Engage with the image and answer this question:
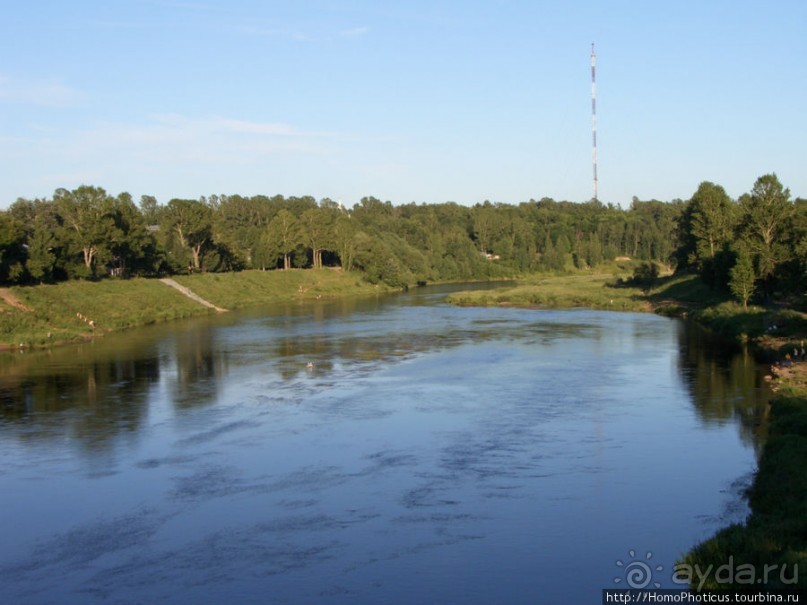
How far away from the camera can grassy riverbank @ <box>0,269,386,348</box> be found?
44.7 m

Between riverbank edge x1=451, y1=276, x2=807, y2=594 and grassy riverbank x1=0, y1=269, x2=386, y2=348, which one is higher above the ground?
grassy riverbank x1=0, y1=269, x2=386, y2=348

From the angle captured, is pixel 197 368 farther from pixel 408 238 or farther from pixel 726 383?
pixel 408 238

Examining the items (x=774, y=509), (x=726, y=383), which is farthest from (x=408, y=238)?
(x=774, y=509)

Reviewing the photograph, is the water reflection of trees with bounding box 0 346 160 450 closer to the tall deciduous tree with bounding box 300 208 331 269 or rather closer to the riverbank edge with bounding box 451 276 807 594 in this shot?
the riverbank edge with bounding box 451 276 807 594

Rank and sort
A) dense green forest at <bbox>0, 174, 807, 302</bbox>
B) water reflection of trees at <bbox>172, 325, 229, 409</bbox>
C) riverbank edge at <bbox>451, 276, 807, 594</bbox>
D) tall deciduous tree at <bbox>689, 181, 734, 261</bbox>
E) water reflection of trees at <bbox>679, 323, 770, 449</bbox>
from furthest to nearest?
tall deciduous tree at <bbox>689, 181, 734, 261</bbox> → dense green forest at <bbox>0, 174, 807, 302</bbox> → water reflection of trees at <bbox>172, 325, 229, 409</bbox> → water reflection of trees at <bbox>679, 323, 770, 449</bbox> → riverbank edge at <bbox>451, 276, 807, 594</bbox>

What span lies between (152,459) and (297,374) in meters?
12.8

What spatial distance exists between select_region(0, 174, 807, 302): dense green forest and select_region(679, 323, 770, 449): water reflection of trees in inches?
247
